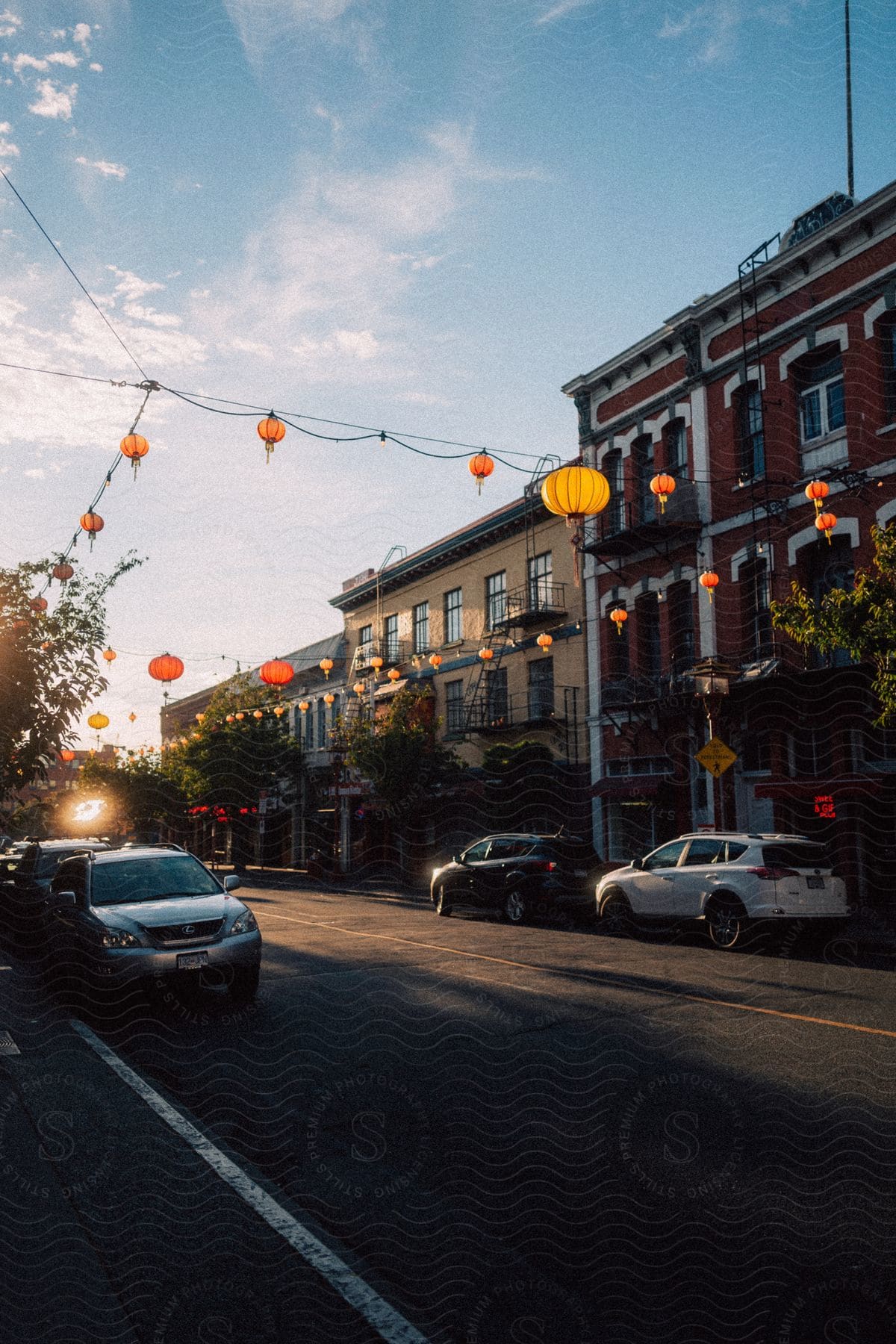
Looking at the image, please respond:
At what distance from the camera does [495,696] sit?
108 ft

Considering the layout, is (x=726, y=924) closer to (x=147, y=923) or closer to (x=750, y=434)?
(x=147, y=923)

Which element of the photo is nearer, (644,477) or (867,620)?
(867,620)

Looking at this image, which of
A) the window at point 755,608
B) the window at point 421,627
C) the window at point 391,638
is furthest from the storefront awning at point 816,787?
the window at point 391,638

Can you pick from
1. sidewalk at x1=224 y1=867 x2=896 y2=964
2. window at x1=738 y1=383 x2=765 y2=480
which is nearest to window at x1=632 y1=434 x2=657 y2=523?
window at x1=738 y1=383 x2=765 y2=480

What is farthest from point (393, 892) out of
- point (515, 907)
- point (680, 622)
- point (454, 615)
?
point (680, 622)

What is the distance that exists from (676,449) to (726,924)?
15.3m

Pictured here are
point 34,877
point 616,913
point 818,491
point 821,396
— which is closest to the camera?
point 34,877

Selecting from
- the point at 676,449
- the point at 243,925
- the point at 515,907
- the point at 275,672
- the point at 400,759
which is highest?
the point at 676,449

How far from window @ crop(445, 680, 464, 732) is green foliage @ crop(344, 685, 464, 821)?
134cm

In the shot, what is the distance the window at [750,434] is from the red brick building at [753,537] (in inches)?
1.5

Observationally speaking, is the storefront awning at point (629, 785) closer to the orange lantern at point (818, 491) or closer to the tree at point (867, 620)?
the orange lantern at point (818, 491)

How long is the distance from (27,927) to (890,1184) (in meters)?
14.1

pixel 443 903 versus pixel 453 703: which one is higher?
pixel 453 703

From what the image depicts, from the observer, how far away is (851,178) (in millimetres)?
24891
